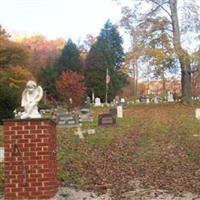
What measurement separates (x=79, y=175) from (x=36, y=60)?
6537cm

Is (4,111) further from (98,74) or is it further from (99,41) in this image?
(99,41)

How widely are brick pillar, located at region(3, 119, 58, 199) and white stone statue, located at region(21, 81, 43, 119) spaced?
20.3 inches

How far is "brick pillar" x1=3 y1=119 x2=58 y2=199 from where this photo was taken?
10359 mm

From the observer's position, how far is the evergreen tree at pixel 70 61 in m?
69.2

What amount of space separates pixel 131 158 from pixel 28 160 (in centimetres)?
680

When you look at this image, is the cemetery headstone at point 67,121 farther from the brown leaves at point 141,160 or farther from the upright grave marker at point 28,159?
the upright grave marker at point 28,159

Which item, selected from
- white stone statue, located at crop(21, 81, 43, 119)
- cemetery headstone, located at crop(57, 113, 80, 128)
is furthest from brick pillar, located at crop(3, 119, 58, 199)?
cemetery headstone, located at crop(57, 113, 80, 128)

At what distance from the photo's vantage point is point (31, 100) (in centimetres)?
1129

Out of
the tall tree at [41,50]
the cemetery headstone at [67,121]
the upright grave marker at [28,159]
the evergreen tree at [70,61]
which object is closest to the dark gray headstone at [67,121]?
the cemetery headstone at [67,121]

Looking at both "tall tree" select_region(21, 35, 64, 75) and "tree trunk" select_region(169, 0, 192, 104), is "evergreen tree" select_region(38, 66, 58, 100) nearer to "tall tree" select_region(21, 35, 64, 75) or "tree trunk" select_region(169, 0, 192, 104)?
"tall tree" select_region(21, 35, 64, 75)

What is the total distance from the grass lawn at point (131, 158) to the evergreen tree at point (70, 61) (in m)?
43.1

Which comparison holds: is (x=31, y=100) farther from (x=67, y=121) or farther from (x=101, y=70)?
(x=101, y=70)

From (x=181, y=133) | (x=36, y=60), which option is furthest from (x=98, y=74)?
(x=181, y=133)

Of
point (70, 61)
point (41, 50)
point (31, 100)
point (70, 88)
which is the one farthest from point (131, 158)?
point (41, 50)
